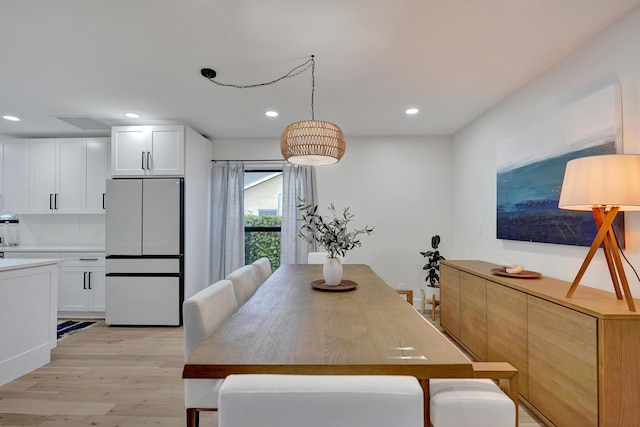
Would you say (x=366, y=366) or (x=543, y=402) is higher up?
(x=366, y=366)

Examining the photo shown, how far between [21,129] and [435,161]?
551cm

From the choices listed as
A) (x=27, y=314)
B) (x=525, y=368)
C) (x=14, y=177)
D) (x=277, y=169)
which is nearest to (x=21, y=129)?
(x=14, y=177)

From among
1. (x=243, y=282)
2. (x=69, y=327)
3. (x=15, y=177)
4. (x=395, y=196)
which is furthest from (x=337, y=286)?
(x=15, y=177)

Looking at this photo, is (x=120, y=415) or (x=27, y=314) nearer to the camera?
(x=120, y=415)

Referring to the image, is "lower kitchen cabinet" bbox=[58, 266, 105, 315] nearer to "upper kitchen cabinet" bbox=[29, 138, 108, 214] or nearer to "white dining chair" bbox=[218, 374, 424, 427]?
"upper kitchen cabinet" bbox=[29, 138, 108, 214]

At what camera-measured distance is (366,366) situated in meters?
1.08

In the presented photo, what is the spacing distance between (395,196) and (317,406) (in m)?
4.14

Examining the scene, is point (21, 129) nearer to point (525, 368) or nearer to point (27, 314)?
point (27, 314)

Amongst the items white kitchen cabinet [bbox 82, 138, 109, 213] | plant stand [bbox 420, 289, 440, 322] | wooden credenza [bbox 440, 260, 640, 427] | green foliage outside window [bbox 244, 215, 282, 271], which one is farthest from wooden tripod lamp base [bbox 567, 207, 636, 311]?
white kitchen cabinet [bbox 82, 138, 109, 213]

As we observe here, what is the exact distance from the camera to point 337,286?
7.48ft

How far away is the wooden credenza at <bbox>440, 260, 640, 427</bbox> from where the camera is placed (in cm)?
152

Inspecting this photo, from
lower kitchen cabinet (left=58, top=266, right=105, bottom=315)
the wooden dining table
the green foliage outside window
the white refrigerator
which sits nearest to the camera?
the wooden dining table

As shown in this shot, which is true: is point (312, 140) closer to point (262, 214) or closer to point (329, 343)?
point (329, 343)

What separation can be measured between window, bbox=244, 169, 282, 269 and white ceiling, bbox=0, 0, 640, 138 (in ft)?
4.58
